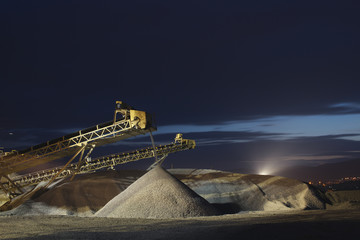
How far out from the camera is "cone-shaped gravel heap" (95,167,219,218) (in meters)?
15.6

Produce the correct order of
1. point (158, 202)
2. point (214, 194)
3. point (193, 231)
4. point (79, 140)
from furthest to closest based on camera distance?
point (214, 194) → point (79, 140) → point (158, 202) → point (193, 231)

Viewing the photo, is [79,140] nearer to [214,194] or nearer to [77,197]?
[77,197]

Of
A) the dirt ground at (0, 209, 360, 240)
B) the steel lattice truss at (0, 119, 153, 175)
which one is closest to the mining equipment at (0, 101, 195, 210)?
the steel lattice truss at (0, 119, 153, 175)

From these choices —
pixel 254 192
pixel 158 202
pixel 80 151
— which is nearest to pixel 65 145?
pixel 80 151

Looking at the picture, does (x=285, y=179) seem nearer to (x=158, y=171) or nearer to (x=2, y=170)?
(x=158, y=171)

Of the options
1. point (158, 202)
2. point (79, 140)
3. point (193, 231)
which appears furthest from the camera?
point (79, 140)

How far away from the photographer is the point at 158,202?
16188 millimetres

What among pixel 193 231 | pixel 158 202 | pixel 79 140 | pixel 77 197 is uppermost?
pixel 79 140

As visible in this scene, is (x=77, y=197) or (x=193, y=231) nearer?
(x=193, y=231)

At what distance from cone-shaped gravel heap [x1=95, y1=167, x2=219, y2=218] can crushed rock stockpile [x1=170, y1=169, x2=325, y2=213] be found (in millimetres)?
4036

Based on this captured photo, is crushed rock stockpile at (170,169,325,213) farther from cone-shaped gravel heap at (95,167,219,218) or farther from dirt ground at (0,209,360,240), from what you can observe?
dirt ground at (0,209,360,240)

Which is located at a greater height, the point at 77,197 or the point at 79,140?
the point at 79,140

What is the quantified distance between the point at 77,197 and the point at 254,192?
10.2 m

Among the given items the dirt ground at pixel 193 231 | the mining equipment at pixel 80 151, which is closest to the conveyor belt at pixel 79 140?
the mining equipment at pixel 80 151
